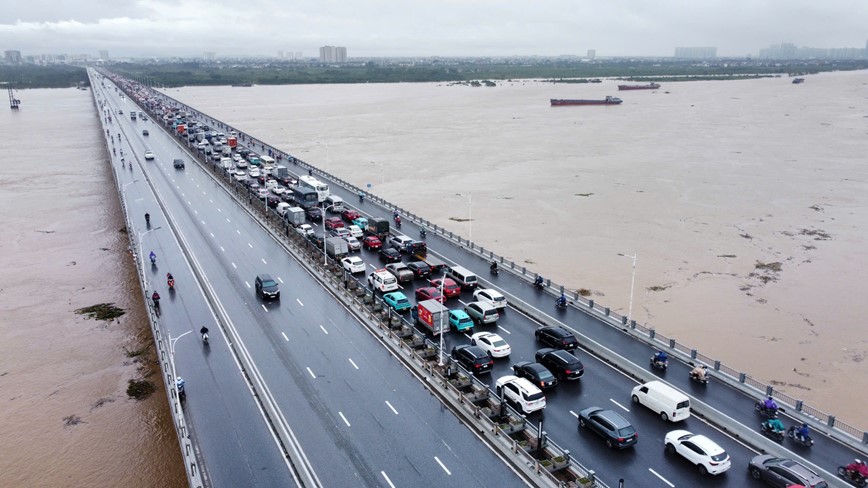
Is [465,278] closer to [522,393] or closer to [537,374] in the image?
[537,374]

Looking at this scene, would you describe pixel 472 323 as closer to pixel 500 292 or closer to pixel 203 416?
pixel 500 292

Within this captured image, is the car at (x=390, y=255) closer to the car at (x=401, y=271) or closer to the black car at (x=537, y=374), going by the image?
the car at (x=401, y=271)

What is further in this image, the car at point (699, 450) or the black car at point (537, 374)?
the black car at point (537, 374)

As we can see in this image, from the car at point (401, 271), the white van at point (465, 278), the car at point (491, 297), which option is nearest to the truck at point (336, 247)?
the car at point (401, 271)

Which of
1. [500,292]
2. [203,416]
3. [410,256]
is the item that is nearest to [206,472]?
[203,416]

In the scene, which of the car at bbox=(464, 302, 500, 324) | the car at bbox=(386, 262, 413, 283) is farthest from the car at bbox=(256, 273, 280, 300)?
the car at bbox=(464, 302, 500, 324)

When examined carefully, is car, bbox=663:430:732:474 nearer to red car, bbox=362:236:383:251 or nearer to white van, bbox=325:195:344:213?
red car, bbox=362:236:383:251
